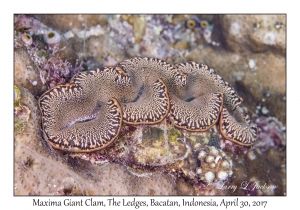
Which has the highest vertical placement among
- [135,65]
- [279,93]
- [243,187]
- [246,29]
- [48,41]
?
[246,29]

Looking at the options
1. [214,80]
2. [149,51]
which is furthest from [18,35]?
[214,80]

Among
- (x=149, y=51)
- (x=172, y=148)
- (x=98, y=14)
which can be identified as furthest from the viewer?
(x=149, y=51)

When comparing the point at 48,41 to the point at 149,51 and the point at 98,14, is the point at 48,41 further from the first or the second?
the point at 149,51

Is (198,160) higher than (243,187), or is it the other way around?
(198,160)

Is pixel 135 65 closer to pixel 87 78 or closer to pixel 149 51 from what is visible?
pixel 87 78

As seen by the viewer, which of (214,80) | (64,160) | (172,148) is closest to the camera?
(64,160)

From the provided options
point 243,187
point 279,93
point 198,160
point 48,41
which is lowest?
point 243,187

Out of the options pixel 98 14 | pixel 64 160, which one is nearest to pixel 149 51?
pixel 98 14

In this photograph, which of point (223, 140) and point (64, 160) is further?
point (223, 140)

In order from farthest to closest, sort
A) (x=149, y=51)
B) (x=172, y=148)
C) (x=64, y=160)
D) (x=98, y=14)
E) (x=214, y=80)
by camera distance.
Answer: (x=149, y=51)
(x=98, y=14)
(x=214, y=80)
(x=172, y=148)
(x=64, y=160)
